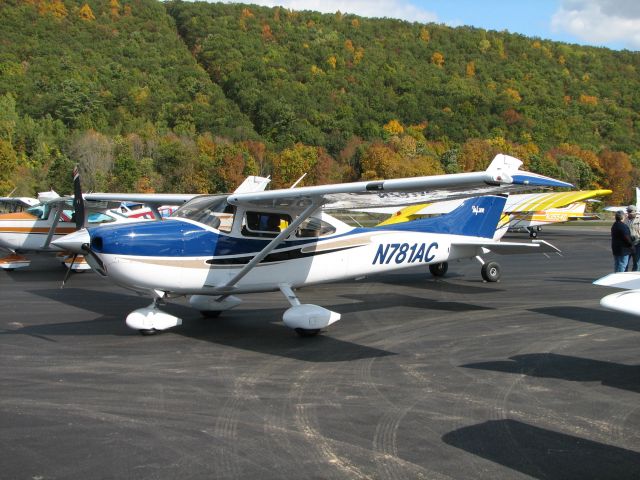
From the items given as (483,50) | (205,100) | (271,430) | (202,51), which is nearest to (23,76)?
(205,100)

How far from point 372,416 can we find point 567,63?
444ft

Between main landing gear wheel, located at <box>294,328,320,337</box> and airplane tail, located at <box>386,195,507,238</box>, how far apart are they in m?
3.09

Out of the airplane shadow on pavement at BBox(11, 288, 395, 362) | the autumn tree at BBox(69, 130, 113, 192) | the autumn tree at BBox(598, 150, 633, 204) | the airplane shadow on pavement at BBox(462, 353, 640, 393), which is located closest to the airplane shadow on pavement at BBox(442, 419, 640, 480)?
the airplane shadow on pavement at BBox(462, 353, 640, 393)

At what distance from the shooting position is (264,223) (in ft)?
29.7

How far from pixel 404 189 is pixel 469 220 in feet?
17.2

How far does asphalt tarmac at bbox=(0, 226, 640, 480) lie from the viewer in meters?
4.35

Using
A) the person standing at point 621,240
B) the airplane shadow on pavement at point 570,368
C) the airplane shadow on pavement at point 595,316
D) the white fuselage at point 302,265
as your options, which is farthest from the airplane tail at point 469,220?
the airplane shadow on pavement at point 570,368

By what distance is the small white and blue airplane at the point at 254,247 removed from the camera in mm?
7953

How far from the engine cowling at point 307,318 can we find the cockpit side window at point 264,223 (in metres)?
1.21

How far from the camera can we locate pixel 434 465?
427cm

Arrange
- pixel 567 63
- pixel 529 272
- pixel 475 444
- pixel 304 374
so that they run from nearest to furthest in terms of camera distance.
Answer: pixel 475 444 → pixel 304 374 → pixel 529 272 → pixel 567 63

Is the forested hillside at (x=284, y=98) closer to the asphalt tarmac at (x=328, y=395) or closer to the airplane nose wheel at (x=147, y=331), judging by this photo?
the airplane nose wheel at (x=147, y=331)

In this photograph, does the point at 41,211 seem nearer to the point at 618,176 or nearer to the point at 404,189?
the point at 404,189

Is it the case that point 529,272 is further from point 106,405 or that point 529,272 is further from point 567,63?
point 567,63
